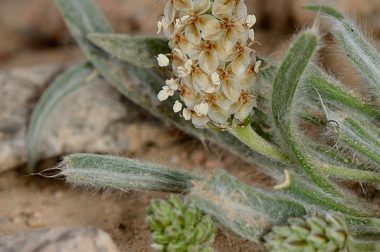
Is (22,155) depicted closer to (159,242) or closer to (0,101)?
(0,101)

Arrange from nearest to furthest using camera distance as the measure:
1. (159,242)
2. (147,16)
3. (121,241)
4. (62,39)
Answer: (159,242)
(121,241)
(147,16)
(62,39)

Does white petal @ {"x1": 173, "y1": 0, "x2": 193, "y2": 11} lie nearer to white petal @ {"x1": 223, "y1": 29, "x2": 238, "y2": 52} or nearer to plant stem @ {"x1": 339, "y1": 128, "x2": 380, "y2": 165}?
white petal @ {"x1": 223, "y1": 29, "x2": 238, "y2": 52}

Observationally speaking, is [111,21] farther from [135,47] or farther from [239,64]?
[239,64]

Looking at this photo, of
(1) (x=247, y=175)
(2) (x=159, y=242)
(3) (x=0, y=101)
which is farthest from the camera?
(3) (x=0, y=101)

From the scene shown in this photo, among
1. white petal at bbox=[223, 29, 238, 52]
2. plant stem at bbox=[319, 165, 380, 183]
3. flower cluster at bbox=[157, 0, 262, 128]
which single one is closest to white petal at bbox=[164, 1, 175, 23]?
flower cluster at bbox=[157, 0, 262, 128]

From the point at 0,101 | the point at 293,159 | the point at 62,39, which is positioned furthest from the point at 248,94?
the point at 62,39

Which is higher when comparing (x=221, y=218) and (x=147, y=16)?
(x=147, y=16)
